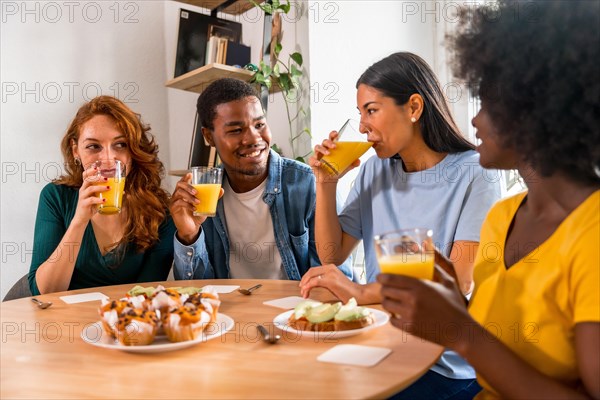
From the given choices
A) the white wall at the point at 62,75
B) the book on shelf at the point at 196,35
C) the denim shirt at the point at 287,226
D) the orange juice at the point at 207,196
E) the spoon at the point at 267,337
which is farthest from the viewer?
the book on shelf at the point at 196,35

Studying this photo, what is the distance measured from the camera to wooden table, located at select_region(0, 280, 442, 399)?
861 mm

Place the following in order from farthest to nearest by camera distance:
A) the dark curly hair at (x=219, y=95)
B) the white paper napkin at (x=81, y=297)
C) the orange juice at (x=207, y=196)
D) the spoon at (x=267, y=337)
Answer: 1. the dark curly hair at (x=219, y=95)
2. the orange juice at (x=207, y=196)
3. the white paper napkin at (x=81, y=297)
4. the spoon at (x=267, y=337)

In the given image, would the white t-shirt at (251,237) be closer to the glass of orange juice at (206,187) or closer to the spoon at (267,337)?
the glass of orange juice at (206,187)

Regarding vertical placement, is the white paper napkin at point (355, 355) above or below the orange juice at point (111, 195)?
below

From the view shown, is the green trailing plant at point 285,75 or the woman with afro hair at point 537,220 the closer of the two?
the woman with afro hair at point 537,220

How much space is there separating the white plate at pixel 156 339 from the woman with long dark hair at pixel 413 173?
0.32 m

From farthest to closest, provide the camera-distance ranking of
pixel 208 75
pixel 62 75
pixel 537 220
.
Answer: pixel 62 75 → pixel 208 75 → pixel 537 220

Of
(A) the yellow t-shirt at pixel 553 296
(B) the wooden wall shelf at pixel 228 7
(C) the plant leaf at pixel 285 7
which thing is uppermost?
(B) the wooden wall shelf at pixel 228 7

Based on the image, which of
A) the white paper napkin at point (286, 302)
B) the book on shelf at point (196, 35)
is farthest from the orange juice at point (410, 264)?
the book on shelf at point (196, 35)

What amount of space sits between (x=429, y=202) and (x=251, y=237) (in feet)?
3.15

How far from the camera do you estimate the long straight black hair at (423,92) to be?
5.74 ft

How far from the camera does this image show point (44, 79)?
348 centimetres

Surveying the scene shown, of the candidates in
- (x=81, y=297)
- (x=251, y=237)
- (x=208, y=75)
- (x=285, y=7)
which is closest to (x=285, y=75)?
(x=285, y=7)

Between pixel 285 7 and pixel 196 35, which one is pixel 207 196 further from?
pixel 196 35
